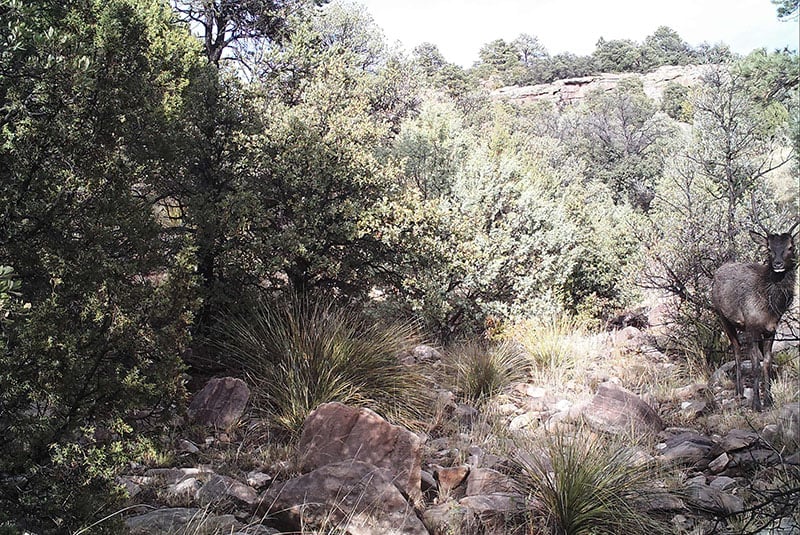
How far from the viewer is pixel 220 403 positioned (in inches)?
198

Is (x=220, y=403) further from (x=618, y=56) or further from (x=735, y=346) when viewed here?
(x=618, y=56)

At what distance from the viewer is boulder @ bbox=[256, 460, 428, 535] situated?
334 centimetres

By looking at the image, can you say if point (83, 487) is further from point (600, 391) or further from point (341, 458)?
point (600, 391)

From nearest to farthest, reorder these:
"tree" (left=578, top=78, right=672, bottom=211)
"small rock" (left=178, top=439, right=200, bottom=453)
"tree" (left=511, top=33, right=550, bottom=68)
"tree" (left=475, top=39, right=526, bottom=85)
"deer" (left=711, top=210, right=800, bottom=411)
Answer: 1. "small rock" (left=178, top=439, right=200, bottom=453)
2. "deer" (left=711, top=210, right=800, bottom=411)
3. "tree" (left=578, top=78, right=672, bottom=211)
4. "tree" (left=475, top=39, right=526, bottom=85)
5. "tree" (left=511, top=33, right=550, bottom=68)

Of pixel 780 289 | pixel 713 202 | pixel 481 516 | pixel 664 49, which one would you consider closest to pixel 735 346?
pixel 780 289

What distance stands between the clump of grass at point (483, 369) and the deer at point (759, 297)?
90.2 inches

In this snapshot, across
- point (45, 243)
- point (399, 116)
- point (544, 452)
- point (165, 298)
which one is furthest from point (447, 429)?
point (399, 116)

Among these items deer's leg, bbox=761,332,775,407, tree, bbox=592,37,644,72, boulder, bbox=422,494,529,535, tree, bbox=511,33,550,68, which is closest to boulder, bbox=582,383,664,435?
deer's leg, bbox=761,332,775,407

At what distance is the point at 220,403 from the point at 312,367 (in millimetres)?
850

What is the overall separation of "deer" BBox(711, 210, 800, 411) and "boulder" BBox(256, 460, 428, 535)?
11.4 ft

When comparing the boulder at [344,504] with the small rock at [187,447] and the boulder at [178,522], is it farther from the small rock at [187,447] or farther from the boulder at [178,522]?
the small rock at [187,447]

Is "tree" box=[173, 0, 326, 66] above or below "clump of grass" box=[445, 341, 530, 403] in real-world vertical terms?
above

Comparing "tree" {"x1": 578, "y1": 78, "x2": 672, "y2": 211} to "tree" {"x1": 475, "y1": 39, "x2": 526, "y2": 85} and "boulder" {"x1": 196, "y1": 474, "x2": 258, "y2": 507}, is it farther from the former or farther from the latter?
"boulder" {"x1": 196, "y1": 474, "x2": 258, "y2": 507}

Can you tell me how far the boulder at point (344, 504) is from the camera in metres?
3.34
